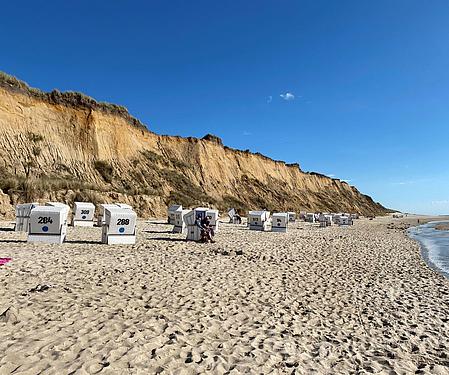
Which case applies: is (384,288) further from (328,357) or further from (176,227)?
(176,227)

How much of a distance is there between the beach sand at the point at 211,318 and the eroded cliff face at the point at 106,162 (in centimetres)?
2222

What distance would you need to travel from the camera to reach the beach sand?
13.9 ft

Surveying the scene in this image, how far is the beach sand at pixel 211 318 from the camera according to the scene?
4234mm

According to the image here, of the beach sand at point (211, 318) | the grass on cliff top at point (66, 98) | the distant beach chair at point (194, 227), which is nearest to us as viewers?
the beach sand at point (211, 318)

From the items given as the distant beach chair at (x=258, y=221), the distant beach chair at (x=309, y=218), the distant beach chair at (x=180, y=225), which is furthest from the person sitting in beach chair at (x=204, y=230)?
the distant beach chair at (x=309, y=218)

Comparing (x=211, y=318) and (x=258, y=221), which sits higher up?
(x=258, y=221)

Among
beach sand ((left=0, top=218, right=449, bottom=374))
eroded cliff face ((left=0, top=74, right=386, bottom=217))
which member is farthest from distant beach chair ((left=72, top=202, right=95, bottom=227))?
beach sand ((left=0, top=218, right=449, bottom=374))

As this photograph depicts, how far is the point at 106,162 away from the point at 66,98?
9769 millimetres

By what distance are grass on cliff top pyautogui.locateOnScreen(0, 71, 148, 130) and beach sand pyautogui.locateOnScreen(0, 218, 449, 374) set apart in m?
34.4

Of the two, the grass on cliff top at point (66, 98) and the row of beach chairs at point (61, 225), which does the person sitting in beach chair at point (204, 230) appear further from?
the grass on cliff top at point (66, 98)

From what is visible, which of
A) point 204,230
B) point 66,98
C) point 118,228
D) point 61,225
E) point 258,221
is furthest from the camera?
point 66,98

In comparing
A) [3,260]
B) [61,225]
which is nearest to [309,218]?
[61,225]

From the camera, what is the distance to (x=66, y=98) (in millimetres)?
42781

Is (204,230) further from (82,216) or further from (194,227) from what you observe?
(82,216)
